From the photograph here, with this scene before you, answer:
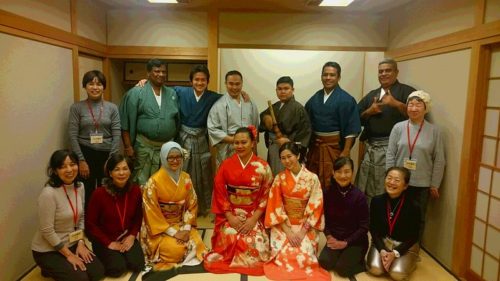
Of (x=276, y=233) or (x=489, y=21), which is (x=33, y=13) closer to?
(x=276, y=233)

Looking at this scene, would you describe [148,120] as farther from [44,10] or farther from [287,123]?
[287,123]

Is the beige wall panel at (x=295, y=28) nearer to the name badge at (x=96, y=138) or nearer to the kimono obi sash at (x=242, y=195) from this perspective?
the name badge at (x=96, y=138)

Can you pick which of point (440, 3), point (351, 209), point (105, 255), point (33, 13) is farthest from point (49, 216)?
point (440, 3)

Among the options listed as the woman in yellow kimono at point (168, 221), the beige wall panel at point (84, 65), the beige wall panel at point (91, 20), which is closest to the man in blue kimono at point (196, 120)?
the woman in yellow kimono at point (168, 221)

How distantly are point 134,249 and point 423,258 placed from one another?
2489 mm

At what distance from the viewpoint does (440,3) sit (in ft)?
10.1

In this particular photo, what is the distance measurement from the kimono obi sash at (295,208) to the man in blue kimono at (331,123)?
25.4 inches

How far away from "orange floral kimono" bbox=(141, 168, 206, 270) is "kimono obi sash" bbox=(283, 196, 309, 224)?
0.77m

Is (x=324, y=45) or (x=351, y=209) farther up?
(x=324, y=45)

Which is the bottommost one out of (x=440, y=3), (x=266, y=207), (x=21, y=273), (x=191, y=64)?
(x=21, y=273)

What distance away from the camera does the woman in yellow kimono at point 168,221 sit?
276 cm

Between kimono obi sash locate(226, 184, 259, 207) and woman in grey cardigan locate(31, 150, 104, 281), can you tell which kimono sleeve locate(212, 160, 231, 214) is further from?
woman in grey cardigan locate(31, 150, 104, 281)

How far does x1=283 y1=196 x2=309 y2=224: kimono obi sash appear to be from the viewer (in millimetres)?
2850

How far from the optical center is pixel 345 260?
2.70 metres
